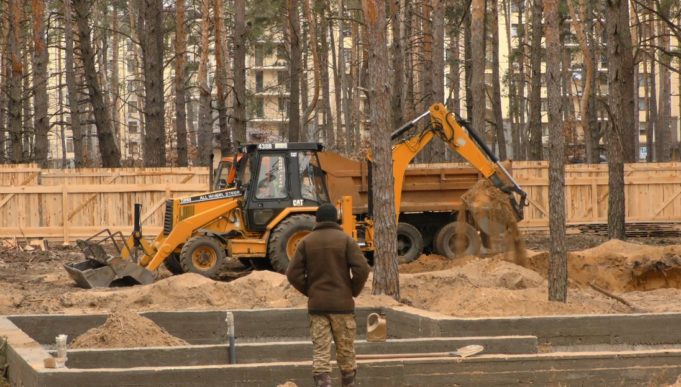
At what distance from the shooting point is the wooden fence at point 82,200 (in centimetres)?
2980

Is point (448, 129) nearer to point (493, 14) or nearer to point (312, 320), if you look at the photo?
point (312, 320)

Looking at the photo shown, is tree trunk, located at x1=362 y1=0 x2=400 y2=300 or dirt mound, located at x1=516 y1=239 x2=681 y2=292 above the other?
tree trunk, located at x1=362 y1=0 x2=400 y2=300

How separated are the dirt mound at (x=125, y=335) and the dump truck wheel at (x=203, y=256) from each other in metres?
7.64

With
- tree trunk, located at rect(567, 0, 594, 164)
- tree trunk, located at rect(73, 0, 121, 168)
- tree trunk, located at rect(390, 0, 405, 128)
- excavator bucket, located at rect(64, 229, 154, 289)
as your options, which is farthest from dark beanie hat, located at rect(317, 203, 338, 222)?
tree trunk, located at rect(567, 0, 594, 164)

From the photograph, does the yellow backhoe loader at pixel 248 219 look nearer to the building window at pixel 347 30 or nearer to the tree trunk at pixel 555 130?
the tree trunk at pixel 555 130

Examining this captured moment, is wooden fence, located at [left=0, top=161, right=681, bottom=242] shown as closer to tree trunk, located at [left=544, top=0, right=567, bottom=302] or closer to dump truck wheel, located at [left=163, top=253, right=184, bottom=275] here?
dump truck wheel, located at [left=163, top=253, right=184, bottom=275]

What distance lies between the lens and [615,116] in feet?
78.7

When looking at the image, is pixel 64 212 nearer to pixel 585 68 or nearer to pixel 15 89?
pixel 15 89

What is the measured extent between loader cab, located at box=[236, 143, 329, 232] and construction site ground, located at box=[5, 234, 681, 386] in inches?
58.7

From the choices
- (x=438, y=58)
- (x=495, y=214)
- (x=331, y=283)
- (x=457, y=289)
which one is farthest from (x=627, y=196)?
(x=331, y=283)

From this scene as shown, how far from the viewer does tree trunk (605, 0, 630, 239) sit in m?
24.1

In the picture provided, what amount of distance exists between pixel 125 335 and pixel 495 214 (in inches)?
433

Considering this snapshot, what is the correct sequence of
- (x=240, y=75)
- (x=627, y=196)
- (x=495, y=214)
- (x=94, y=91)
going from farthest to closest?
(x=240, y=75) < (x=94, y=91) < (x=627, y=196) < (x=495, y=214)

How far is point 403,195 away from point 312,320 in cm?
1266
